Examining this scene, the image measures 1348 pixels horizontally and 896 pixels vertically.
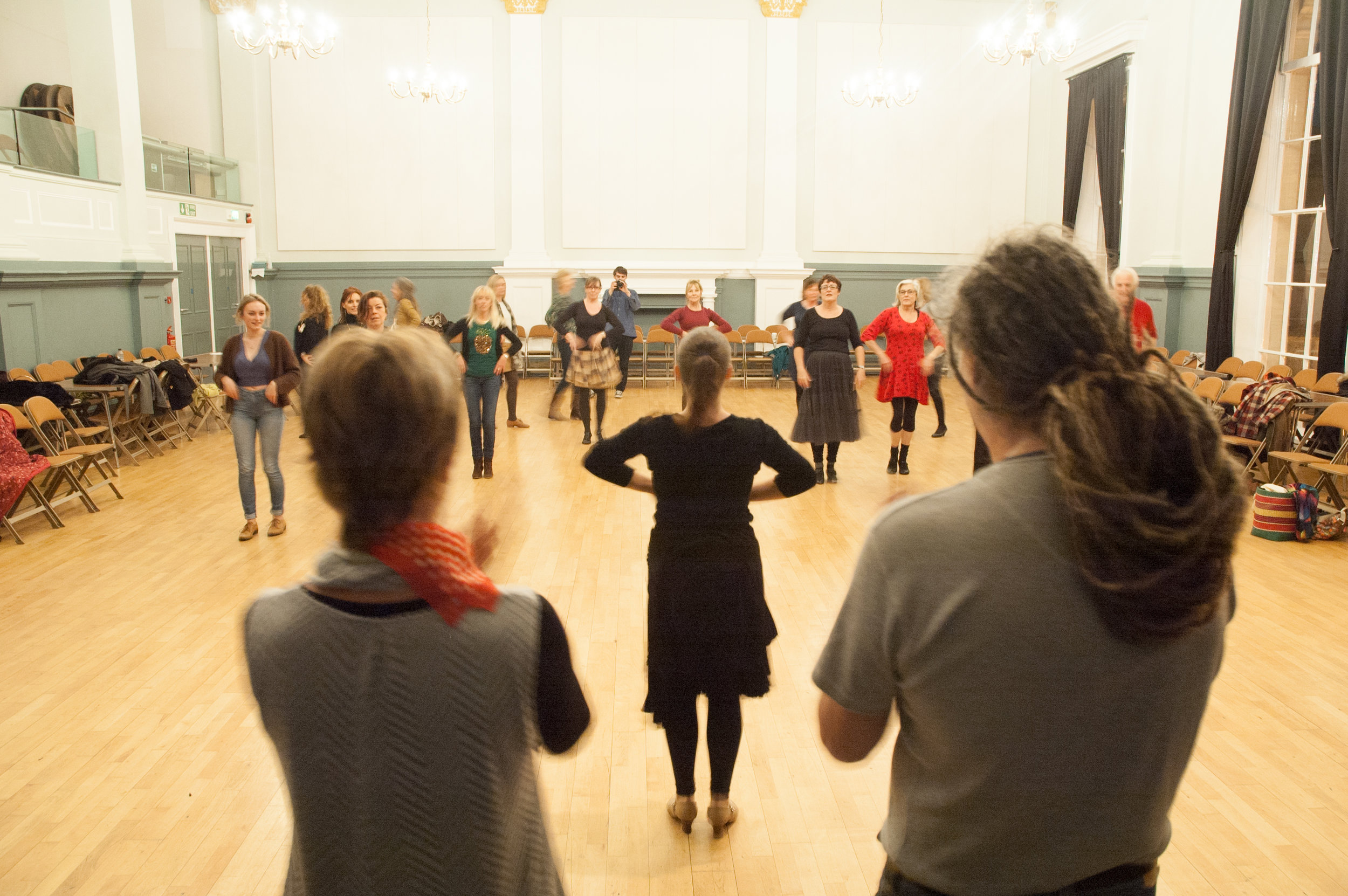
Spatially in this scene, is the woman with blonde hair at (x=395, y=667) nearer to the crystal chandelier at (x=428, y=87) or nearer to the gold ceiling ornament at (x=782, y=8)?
the crystal chandelier at (x=428, y=87)

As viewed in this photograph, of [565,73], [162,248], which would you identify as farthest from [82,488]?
[565,73]

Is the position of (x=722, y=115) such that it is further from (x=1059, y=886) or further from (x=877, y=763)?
(x=1059, y=886)

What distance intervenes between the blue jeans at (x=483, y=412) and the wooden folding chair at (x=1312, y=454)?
5445mm

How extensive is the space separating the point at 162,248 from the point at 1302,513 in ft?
36.0

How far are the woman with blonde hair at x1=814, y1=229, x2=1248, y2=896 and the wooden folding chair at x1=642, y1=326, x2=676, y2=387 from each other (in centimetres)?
1169

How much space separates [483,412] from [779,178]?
7998 millimetres

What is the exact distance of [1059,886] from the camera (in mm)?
1036

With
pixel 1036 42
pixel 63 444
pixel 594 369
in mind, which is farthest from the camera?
pixel 1036 42

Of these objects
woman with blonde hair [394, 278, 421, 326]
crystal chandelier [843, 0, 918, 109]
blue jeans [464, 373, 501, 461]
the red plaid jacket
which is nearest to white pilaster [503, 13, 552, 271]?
crystal chandelier [843, 0, 918, 109]

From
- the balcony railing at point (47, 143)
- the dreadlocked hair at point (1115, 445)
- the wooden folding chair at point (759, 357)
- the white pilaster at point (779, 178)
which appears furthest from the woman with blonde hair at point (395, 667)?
the white pilaster at point (779, 178)

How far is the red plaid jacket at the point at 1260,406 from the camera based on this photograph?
6910 millimetres

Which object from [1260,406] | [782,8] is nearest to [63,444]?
[1260,406]

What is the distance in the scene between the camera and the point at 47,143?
8.78m

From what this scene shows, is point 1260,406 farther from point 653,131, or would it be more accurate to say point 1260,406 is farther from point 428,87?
point 428,87
